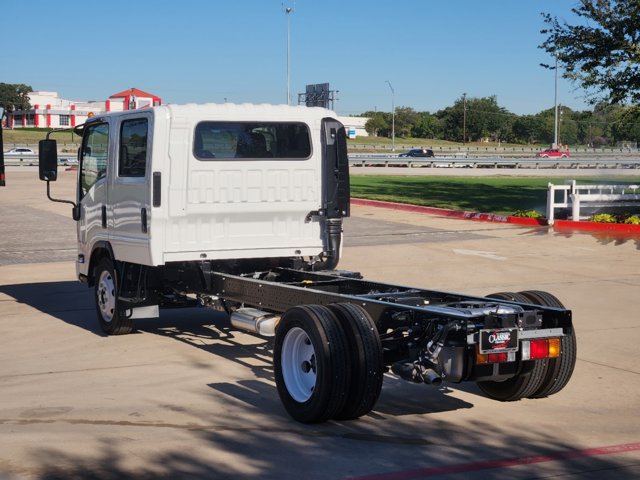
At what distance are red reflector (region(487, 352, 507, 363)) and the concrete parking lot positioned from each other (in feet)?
1.85

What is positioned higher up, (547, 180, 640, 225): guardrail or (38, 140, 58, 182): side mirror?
(38, 140, 58, 182): side mirror

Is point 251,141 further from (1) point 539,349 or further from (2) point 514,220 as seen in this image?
(2) point 514,220

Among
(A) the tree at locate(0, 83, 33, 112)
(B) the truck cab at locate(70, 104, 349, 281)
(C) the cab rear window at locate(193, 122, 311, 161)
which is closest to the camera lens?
(B) the truck cab at locate(70, 104, 349, 281)

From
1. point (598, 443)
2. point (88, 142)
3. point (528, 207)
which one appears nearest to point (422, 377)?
point (598, 443)

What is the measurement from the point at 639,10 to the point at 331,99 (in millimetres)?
38649

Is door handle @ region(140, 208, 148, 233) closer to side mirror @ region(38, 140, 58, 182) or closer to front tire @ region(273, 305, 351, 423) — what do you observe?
side mirror @ region(38, 140, 58, 182)

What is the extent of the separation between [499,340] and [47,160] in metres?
6.37

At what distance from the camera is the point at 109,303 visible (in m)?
10.7

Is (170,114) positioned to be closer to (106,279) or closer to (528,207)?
(106,279)

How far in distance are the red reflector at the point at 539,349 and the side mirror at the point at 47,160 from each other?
6254 millimetres

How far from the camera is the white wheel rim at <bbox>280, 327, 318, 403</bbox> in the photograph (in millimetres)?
7242

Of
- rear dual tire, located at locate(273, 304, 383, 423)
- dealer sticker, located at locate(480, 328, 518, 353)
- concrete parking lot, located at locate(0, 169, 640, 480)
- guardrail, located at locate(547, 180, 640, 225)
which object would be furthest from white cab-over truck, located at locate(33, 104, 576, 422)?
guardrail, located at locate(547, 180, 640, 225)

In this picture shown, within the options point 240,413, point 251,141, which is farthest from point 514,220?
point 240,413

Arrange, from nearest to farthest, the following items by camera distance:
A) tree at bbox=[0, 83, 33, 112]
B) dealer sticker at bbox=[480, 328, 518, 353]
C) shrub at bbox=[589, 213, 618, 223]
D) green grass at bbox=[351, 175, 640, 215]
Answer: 1. dealer sticker at bbox=[480, 328, 518, 353]
2. shrub at bbox=[589, 213, 618, 223]
3. green grass at bbox=[351, 175, 640, 215]
4. tree at bbox=[0, 83, 33, 112]
